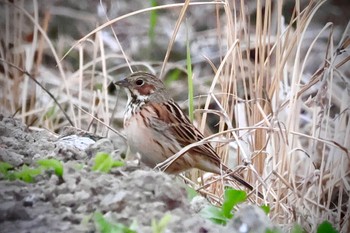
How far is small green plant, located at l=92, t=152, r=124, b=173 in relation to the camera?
3.57 meters

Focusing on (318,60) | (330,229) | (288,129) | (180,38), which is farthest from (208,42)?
(330,229)

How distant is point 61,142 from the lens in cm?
445

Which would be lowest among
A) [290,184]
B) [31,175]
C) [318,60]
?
[318,60]

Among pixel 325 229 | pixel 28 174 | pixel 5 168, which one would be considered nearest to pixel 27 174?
pixel 28 174

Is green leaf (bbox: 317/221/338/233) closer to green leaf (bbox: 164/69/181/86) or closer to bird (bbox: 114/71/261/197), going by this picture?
bird (bbox: 114/71/261/197)

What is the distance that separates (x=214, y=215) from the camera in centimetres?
364

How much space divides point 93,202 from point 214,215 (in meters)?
0.50

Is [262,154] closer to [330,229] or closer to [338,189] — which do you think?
[338,189]

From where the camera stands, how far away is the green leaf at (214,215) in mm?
3619

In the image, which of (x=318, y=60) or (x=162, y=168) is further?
(x=318, y=60)

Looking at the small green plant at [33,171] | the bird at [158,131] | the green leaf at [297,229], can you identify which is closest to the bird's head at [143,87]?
the bird at [158,131]

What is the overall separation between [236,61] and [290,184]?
3.01 feet

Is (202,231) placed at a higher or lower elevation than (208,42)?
higher

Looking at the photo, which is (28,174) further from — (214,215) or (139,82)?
(139,82)
